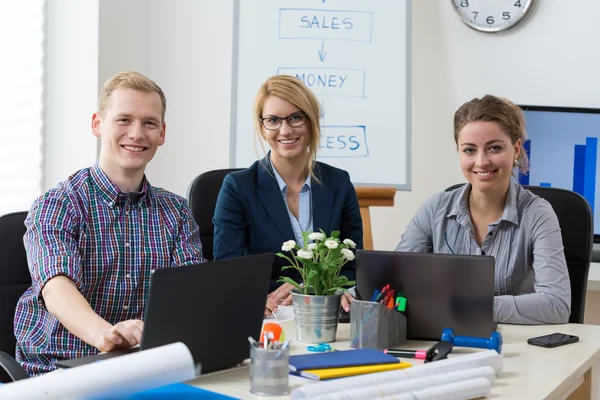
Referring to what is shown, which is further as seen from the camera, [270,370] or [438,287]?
[438,287]

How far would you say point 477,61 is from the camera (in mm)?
3469

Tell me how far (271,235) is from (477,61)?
5.31 ft

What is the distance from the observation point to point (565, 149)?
3201 millimetres

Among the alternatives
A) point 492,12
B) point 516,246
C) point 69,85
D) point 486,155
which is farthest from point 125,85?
point 492,12

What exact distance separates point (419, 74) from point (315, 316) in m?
2.15

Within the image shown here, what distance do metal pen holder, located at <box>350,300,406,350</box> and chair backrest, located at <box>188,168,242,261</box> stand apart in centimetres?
97

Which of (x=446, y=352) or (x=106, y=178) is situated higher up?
(x=106, y=178)

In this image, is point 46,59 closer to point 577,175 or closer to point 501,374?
point 577,175

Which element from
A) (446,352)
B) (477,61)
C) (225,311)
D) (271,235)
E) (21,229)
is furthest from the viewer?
(477,61)

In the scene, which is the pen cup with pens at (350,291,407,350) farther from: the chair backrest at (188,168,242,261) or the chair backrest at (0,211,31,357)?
the chair backrest at (188,168,242,261)

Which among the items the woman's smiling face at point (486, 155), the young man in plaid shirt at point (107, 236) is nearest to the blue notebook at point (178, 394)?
the young man in plaid shirt at point (107, 236)

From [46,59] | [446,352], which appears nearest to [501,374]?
[446,352]

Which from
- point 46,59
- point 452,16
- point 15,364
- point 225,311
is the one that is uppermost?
point 452,16

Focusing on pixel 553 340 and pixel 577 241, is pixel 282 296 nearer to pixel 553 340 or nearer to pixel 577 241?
pixel 553 340
